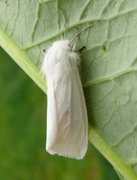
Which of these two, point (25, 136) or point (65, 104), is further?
point (25, 136)

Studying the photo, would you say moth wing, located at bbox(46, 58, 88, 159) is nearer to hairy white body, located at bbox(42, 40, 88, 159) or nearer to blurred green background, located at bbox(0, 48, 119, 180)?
hairy white body, located at bbox(42, 40, 88, 159)

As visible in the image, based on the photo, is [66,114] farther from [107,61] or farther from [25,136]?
[25,136]

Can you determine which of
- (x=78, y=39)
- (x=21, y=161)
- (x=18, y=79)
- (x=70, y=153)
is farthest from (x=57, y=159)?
(x=78, y=39)

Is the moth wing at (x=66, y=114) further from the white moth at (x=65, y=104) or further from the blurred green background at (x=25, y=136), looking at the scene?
the blurred green background at (x=25, y=136)

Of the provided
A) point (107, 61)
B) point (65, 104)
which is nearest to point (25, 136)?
point (65, 104)

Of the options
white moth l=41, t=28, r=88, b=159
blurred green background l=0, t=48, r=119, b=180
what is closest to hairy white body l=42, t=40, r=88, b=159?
white moth l=41, t=28, r=88, b=159

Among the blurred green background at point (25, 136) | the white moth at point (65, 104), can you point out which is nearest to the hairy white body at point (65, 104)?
the white moth at point (65, 104)

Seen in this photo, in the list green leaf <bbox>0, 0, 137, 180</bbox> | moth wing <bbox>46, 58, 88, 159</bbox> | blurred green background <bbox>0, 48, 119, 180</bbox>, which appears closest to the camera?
green leaf <bbox>0, 0, 137, 180</bbox>

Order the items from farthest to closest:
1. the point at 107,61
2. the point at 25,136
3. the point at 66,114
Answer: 1. the point at 25,136
2. the point at 66,114
3. the point at 107,61
